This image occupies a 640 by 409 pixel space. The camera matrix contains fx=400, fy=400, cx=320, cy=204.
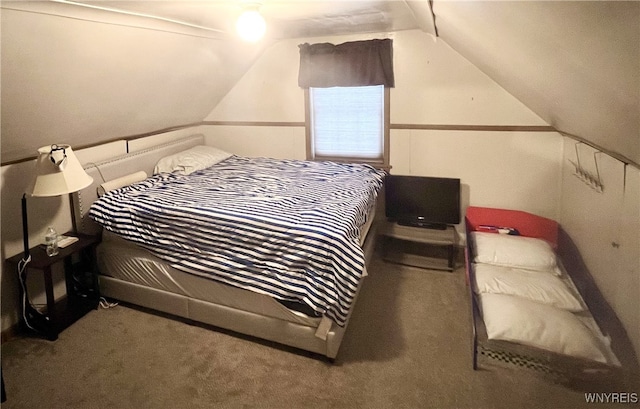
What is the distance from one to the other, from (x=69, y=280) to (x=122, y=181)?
0.85 metres

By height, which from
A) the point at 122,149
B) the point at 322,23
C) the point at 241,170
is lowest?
the point at 241,170

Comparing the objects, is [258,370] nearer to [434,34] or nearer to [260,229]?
[260,229]

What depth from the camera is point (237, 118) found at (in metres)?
4.43

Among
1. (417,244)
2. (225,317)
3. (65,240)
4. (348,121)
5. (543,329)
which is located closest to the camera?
(543,329)

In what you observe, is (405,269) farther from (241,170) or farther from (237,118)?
(237,118)

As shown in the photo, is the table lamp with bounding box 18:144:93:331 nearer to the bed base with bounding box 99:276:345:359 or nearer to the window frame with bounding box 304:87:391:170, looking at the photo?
the bed base with bounding box 99:276:345:359

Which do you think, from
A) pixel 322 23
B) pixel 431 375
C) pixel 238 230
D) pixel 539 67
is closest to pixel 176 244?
pixel 238 230

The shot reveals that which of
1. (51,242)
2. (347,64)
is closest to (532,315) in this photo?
(347,64)

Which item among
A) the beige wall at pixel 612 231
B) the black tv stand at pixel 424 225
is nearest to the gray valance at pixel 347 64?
the black tv stand at pixel 424 225

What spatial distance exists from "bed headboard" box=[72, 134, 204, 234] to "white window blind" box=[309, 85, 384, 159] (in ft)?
4.75

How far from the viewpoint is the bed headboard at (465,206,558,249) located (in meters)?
3.38

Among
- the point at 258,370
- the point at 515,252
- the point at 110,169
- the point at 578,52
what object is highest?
the point at 578,52

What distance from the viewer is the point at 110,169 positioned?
10.5 ft

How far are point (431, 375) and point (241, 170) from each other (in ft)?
7.94
